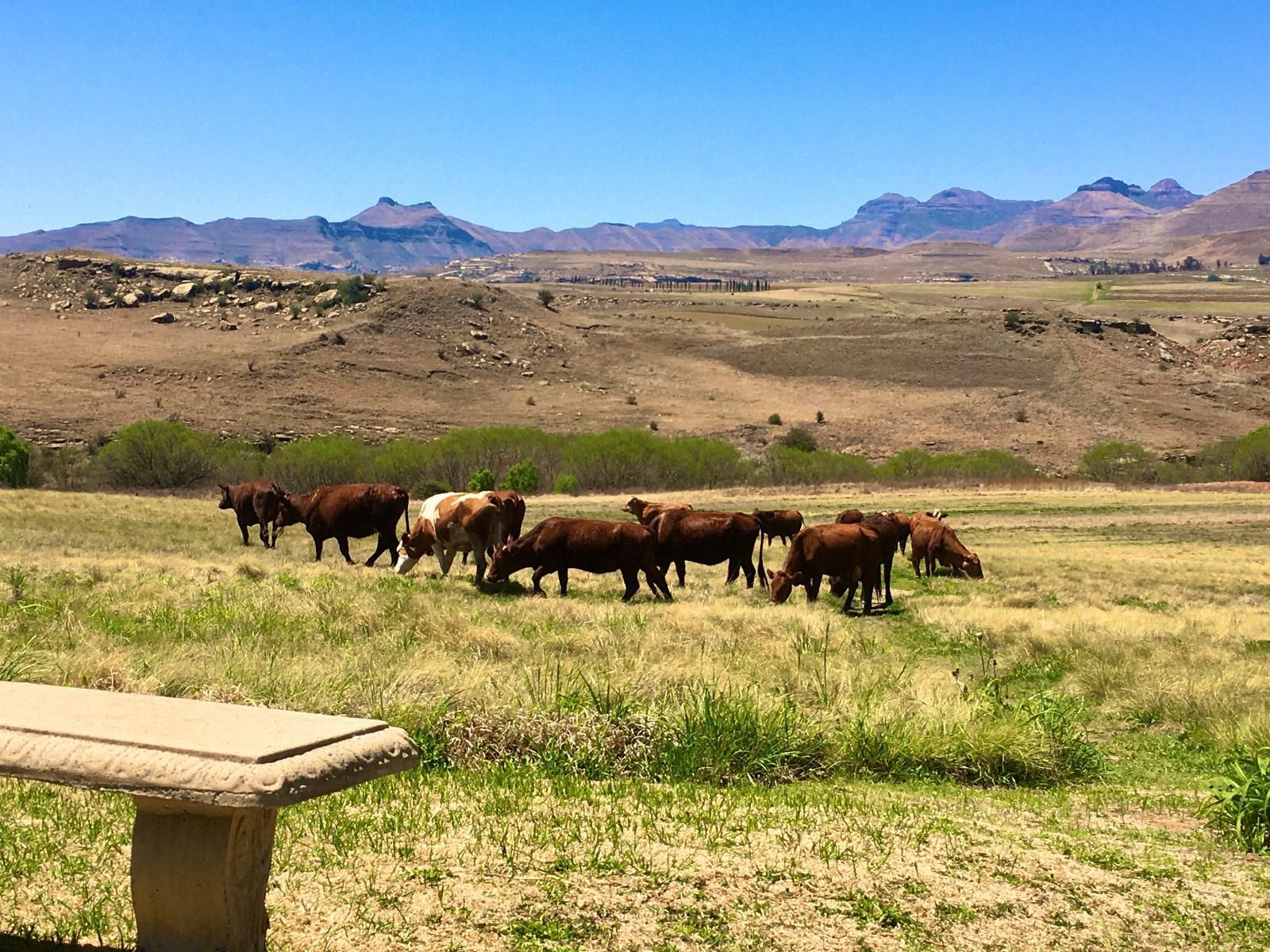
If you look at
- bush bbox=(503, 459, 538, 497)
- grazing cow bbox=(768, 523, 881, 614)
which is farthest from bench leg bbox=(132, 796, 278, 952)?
bush bbox=(503, 459, 538, 497)

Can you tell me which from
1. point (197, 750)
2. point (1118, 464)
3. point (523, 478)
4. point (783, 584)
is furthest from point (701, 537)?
point (1118, 464)

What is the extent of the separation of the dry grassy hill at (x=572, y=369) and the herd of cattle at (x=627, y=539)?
5688cm

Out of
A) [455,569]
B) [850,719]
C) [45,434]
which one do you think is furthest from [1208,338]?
[850,719]

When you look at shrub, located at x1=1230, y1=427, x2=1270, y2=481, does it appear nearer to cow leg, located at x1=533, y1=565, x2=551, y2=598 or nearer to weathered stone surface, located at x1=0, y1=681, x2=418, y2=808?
cow leg, located at x1=533, y1=565, x2=551, y2=598

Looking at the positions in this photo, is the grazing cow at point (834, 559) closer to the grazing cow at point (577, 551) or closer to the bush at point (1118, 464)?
the grazing cow at point (577, 551)

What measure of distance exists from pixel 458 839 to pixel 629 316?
455ft

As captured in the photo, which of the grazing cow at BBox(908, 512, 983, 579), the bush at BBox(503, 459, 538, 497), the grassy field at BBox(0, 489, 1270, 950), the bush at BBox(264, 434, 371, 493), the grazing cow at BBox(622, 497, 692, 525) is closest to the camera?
the grassy field at BBox(0, 489, 1270, 950)

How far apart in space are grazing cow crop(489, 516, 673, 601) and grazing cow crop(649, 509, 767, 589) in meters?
2.14

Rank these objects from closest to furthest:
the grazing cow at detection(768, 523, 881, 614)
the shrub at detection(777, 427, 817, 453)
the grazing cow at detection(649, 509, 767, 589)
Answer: the grazing cow at detection(768, 523, 881, 614) → the grazing cow at detection(649, 509, 767, 589) → the shrub at detection(777, 427, 817, 453)

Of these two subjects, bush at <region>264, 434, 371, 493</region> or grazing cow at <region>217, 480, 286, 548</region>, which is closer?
grazing cow at <region>217, 480, 286, 548</region>

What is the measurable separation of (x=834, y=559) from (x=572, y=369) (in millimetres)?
92586

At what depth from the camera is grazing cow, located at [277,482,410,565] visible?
26078mm

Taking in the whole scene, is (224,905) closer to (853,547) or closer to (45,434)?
(853,547)

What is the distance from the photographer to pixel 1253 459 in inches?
3056
